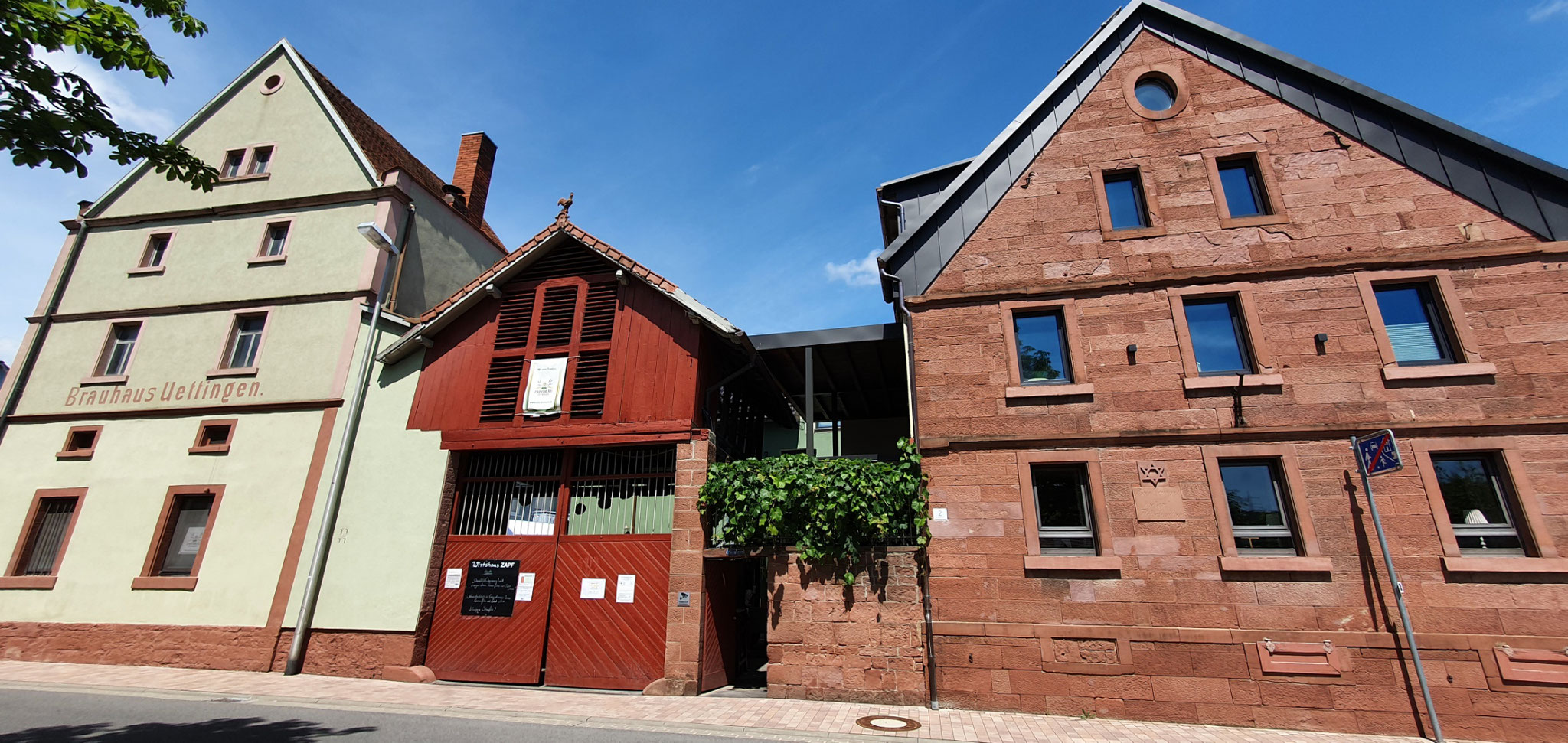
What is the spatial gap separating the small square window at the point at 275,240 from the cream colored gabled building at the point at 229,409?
Answer: 0.18 feet

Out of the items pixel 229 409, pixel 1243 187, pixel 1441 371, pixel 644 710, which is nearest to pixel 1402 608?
pixel 1441 371

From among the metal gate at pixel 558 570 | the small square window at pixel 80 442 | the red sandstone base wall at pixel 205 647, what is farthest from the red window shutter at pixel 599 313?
the small square window at pixel 80 442

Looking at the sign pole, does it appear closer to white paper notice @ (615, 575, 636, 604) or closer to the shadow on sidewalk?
white paper notice @ (615, 575, 636, 604)

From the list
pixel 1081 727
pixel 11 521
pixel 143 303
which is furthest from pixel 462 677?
pixel 143 303

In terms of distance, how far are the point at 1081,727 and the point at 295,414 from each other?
48.1 ft

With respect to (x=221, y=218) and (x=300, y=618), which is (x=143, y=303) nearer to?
(x=221, y=218)

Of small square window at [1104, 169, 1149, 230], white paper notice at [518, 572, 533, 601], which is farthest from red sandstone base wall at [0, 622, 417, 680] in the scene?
small square window at [1104, 169, 1149, 230]

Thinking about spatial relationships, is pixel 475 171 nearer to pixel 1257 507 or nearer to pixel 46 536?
pixel 46 536

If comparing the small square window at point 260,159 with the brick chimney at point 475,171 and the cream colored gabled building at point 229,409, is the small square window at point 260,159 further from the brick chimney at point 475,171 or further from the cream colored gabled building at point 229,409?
the brick chimney at point 475,171

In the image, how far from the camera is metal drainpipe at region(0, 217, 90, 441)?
47.2 feet

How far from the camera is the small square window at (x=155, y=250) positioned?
15.6 meters

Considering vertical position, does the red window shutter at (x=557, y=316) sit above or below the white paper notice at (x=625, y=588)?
above

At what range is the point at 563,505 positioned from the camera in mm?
11367

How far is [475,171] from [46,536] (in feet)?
40.3
